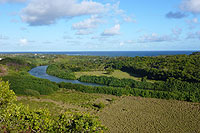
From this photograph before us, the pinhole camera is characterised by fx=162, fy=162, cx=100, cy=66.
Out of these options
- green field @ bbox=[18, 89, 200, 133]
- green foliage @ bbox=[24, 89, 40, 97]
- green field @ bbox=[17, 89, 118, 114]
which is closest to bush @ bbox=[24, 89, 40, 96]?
green foliage @ bbox=[24, 89, 40, 97]

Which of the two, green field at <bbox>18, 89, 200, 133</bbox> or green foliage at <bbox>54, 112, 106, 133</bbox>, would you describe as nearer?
green foliage at <bbox>54, 112, 106, 133</bbox>

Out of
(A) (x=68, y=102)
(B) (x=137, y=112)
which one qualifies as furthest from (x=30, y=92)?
(B) (x=137, y=112)

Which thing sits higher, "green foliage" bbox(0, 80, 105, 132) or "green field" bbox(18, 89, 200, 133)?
"green foliage" bbox(0, 80, 105, 132)

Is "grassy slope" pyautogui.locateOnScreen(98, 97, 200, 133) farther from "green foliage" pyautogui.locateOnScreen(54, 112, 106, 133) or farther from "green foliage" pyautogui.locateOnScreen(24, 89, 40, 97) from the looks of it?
"green foliage" pyautogui.locateOnScreen(24, 89, 40, 97)

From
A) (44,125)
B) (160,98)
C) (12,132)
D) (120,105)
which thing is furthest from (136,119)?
(12,132)

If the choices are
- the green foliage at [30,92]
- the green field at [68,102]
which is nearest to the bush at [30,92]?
the green foliage at [30,92]

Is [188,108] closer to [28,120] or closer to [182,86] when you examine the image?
[182,86]

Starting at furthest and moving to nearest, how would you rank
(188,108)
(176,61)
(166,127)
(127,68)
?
(127,68)
(176,61)
(188,108)
(166,127)
